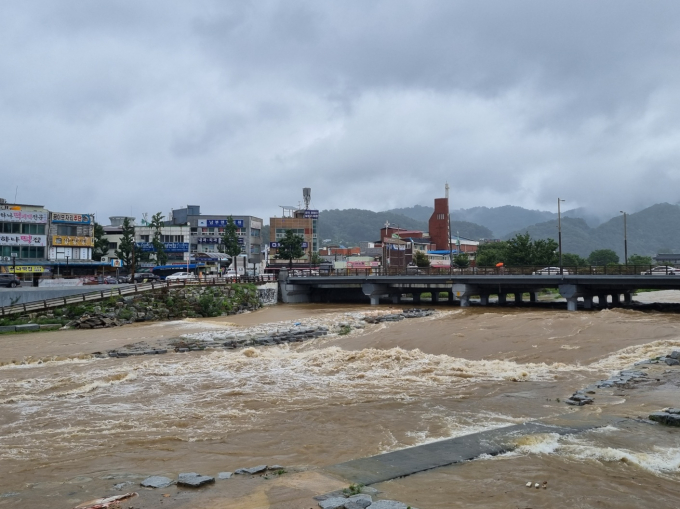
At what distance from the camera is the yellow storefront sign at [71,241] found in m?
72.9

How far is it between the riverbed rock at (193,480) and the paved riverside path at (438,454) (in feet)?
7.97

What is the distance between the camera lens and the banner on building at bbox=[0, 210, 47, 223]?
2680 inches

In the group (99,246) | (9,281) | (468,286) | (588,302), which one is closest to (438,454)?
(468,286)

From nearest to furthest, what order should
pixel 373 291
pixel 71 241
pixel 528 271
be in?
pixel 528 271 → pixel 373 291 → pixel 71 241

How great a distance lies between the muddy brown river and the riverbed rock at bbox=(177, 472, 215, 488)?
1.19 ft

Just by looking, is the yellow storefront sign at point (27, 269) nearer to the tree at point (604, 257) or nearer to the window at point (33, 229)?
the window at point (33, 229)

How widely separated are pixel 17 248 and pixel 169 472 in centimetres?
6767

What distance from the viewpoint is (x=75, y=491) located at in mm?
11047

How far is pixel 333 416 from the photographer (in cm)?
1706

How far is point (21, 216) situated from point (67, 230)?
6.31 meters

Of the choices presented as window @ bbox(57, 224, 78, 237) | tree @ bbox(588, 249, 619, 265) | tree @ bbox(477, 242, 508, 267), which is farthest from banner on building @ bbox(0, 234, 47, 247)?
tree @ bbox(588, 249, 619, 265)

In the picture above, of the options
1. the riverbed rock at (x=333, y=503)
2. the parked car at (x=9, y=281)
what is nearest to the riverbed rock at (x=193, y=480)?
the riverbed rock at (x=333, y=503)

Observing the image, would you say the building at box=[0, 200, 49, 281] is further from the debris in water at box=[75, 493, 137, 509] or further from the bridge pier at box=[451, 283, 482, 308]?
the debris in water at box=[75, 493, 137, 509]

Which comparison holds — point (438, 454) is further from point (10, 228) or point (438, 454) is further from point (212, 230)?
point (212, 230)
